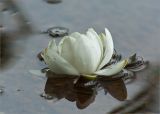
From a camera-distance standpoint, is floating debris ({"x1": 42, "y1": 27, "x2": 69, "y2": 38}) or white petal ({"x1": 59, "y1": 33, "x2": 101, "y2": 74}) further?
floating debris ({"x1": 42, "y1": 27, "x2": 69, "y2": 38})

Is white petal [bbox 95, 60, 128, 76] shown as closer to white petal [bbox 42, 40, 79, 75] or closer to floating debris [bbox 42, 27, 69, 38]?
white petal [bbox 42, 40, 79, 75]

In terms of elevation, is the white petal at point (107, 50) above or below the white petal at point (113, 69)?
above

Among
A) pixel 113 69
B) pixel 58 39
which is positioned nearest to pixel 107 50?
pixel 113 69

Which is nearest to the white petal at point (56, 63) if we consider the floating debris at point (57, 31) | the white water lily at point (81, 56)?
the white water lily at point (81, 56)

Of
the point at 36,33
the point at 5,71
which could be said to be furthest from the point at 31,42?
the point at 5,71

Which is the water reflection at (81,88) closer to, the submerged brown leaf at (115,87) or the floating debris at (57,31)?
the submerged brown leaf at (115,87)

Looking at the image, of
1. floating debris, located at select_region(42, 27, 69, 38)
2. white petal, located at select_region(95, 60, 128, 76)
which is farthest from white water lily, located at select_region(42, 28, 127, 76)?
floating debris, located at select_region(42, 27, 69, 38)
